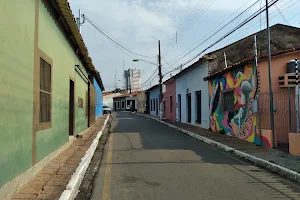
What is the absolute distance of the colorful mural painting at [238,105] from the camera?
43.4 ft

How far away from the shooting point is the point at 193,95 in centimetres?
2327

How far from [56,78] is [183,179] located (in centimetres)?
470

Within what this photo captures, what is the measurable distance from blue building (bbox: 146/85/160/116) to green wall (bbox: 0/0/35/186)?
36.1m

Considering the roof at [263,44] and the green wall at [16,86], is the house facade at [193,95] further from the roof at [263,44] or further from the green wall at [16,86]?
the green wall at [16,86]

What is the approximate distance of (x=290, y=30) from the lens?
23609mm

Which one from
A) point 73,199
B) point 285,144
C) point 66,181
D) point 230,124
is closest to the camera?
point 73,199

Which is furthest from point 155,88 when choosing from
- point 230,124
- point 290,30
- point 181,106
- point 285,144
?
point 285,144

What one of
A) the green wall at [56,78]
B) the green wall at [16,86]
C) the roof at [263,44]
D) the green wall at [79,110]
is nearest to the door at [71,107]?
the green wall at [79,110]

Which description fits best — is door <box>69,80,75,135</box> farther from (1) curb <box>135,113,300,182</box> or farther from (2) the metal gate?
(2) the metal gate

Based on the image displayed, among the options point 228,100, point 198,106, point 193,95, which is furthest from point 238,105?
point 193,95

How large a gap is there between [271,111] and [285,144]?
135 cm

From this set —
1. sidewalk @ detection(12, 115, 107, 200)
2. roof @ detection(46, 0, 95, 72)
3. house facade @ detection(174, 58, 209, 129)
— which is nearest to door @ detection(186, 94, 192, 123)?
house facade @ detection(174, 58, 209, 129)

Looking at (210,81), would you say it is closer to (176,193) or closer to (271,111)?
(271,111)

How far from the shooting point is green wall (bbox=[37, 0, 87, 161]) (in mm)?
7434
